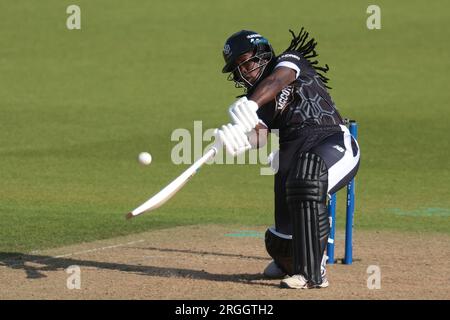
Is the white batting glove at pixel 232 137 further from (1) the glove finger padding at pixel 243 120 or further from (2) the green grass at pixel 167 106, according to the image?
(2) the green grass at pixel 167 106

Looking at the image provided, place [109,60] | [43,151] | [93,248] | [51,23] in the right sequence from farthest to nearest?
[51,23], [109,60], [43,151], [93,248]

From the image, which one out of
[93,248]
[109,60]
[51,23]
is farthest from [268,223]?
[51,23]

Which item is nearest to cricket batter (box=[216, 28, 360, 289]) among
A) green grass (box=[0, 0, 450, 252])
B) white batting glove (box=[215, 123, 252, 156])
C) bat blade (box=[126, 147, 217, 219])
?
white batting glove (box=[215, 123, 252, 156])

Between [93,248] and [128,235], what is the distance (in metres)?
0.97

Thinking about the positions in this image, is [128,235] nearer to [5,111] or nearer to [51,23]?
[5,111]

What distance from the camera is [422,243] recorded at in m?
11.2

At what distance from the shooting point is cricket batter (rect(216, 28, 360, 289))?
26.6ft

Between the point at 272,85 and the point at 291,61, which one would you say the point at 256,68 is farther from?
the point at 272,85

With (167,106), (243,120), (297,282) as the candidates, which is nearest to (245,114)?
(243,120)

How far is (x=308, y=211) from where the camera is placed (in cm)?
815

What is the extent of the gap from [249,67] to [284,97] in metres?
0.38

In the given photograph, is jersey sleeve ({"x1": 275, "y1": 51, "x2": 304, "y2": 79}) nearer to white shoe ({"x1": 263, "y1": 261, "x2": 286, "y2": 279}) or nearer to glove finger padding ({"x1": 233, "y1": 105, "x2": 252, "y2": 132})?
glove finger padding ({"x1": 233, "y1": 105, "x2": 252, "y2": 132})

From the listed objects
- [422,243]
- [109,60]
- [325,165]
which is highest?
[109,60]

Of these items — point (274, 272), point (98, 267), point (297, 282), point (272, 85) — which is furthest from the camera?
point (98, 267)
